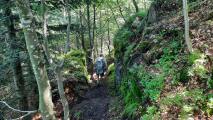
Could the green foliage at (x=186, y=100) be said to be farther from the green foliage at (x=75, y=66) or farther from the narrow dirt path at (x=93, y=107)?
Result: the green foliage at (x=75, y=66)

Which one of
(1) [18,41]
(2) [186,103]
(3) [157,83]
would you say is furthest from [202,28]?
(1) [18,41]

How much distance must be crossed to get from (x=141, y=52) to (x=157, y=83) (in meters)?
2.95

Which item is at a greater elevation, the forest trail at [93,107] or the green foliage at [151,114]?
the green foliage at [151,114]

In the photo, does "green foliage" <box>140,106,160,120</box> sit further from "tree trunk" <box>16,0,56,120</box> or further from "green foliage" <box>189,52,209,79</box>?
"tree trunk" <box>16,0,56,120</box>

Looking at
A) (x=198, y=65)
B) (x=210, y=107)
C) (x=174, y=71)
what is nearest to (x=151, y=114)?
(x=210, y=107)

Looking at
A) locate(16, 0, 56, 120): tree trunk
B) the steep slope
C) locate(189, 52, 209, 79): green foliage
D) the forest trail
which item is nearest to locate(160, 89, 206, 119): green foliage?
the steep slope

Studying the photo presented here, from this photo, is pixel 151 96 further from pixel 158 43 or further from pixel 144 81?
pixel 158 43

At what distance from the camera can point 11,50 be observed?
11.9 m

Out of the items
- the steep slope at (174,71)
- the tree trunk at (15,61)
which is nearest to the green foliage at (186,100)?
the steep slope at (174,71)

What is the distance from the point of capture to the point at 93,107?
1316cm

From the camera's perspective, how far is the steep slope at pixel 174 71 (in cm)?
690

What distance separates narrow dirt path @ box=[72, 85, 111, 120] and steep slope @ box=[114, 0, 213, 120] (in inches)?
55.8

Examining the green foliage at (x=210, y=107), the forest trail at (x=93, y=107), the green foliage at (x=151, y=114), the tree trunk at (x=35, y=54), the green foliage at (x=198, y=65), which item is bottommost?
the forest trail at (x=93, y=107)

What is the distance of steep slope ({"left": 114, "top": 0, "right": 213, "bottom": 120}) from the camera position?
22.6ft
